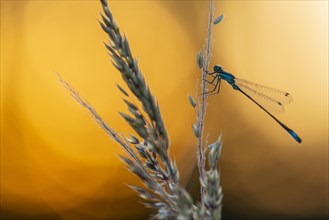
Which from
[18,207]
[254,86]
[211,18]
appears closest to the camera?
[211,18]

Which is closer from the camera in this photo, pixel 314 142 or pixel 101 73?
pixel 314 142

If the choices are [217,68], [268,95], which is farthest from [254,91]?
[268,95]

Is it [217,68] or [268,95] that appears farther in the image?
[268,95]

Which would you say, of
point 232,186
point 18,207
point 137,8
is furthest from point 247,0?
point 18,207

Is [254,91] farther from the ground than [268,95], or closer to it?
closer to it

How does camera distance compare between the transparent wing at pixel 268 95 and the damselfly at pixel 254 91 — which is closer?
the damselfly at pixel 254 91

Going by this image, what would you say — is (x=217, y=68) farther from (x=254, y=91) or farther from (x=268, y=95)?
(x=268, y=95)

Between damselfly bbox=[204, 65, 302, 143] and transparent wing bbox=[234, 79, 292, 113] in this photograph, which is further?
transparent wing bbox=[234, 79, 292, 113]

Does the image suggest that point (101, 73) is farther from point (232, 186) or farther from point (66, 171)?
point (232, 186)
